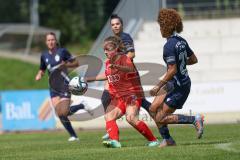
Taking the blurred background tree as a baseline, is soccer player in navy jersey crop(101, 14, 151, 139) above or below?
above

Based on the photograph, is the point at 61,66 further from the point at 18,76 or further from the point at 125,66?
the point at 18,76

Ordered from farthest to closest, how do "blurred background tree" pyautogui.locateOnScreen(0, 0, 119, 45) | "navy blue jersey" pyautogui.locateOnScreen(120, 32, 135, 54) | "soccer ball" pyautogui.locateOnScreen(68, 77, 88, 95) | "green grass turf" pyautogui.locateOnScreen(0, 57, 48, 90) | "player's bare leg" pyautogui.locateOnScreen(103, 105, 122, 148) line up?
"blurred background tree" pyautogui.locateOnScreen(0, 0, 119, 45) < "green grass turf" pyautogui.locateOnScreen(0, 57, 48, 90) < "navy blue jersey" pyautogui.locateOnScreen(120, 32, 135, 54) < "soccer ball" pyautogui.locateOnScreen(68, 77, 88, 95) < "player's bare leg" pyautogui.locateOnScreen(103, 105, 122, 148)

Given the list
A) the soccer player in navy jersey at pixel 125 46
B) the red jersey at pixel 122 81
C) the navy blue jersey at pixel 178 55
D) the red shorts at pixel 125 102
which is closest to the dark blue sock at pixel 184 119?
the navy blue jersey at pixel 178 55

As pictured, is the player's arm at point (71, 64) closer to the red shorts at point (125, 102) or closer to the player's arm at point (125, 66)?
the red shorts at point (125, 102)

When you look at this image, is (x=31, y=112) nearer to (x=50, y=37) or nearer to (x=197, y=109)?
(x=197, y=109)

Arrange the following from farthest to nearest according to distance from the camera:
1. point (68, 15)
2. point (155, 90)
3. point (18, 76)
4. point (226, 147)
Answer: point (68, 15)
point (18, 76)
point (155, 90)
point (226, 147)

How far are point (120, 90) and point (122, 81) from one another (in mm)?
161

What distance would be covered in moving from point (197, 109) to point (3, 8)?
28069mm

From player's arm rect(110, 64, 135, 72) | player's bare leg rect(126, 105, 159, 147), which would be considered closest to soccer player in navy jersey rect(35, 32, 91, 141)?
player's bare leg rect(126, 105, 159, 147)

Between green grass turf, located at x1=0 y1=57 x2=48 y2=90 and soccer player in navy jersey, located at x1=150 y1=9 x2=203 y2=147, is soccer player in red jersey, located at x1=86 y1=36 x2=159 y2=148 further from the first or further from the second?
green grass turf, located at x1=0 y1=57 x2=48 y2=90

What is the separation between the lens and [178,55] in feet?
41.1

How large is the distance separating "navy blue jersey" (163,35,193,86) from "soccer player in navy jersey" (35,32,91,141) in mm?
5339

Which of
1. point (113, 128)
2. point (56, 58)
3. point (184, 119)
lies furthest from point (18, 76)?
point (184, 119)

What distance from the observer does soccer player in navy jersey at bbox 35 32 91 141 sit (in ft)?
58.6
